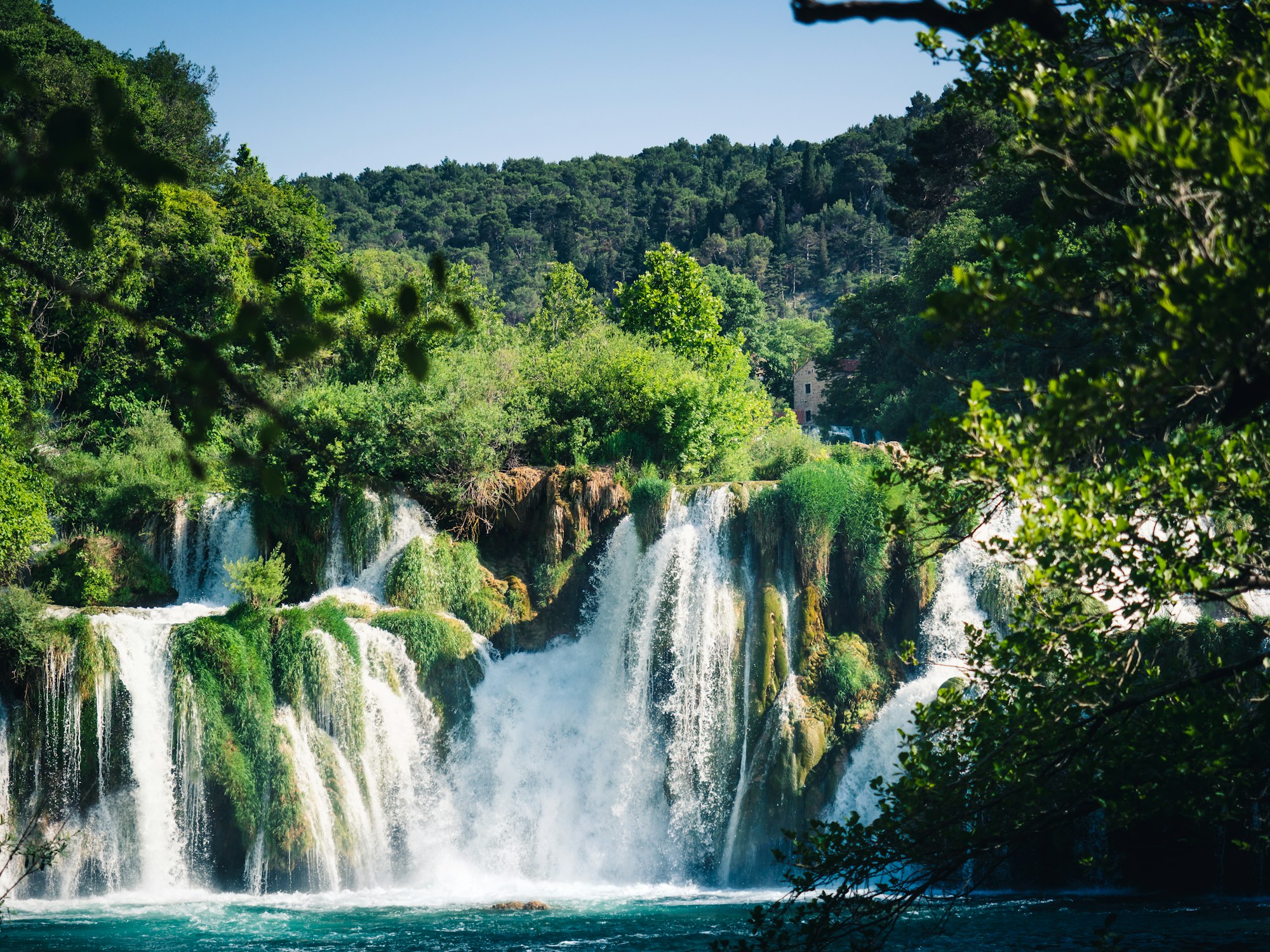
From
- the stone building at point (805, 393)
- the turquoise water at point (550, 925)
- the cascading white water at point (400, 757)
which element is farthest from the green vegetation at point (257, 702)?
the stone building at point (805, 393)

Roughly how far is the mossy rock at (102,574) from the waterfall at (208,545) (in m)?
0.33

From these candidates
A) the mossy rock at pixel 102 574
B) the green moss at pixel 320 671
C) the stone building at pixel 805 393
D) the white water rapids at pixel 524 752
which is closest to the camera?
the white water rapids at pixel 524 752

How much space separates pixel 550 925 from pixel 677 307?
25780mm

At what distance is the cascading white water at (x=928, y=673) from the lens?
18.6 meters

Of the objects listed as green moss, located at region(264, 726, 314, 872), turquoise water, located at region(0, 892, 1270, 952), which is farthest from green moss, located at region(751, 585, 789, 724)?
green moss, located at region(264, 726, 314, 872)

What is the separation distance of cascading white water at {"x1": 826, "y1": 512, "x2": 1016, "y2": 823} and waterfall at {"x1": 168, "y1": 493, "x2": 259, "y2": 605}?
12.2m

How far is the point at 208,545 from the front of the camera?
23.3 metres

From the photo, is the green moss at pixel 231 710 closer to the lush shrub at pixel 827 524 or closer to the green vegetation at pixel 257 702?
the green vegetation at pixel 257 702

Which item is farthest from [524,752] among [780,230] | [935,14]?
[780,230]

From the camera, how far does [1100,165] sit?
718 cm

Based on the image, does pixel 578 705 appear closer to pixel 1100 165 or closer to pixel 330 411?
pixel 330 411

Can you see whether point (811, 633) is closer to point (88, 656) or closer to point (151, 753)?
point (151, 753)

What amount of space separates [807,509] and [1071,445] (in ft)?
46.8

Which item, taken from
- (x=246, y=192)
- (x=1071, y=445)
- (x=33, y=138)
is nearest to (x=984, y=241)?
(x=1071, y=445)
